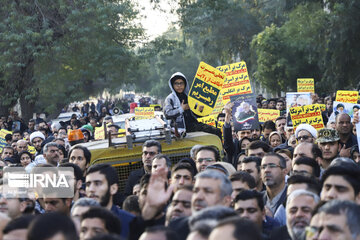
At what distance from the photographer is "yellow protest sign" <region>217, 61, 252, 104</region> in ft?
43.8

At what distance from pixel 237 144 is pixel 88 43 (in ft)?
54.8

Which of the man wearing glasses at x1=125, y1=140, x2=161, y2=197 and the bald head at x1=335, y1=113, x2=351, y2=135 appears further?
the bald head at x1=335, y1=113, x2=351, y2=135

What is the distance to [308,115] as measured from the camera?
499 inches

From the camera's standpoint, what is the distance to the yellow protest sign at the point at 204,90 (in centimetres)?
1139

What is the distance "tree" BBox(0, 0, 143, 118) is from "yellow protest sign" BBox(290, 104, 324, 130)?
588 inches

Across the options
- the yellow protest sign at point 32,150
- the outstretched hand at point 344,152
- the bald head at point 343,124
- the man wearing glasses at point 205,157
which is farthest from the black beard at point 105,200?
the yellow protest sign at point 32,150

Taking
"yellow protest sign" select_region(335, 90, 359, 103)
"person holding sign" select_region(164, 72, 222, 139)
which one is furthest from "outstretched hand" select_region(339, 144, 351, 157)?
"yellow protest sign" select_region(335, 90, 359, 103)

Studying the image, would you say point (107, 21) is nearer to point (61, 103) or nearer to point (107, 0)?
A: point (107, 0)

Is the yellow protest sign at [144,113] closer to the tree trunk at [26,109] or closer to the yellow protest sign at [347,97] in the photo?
the yellow protest sign at [347,97]

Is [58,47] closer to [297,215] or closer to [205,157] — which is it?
[205,157]

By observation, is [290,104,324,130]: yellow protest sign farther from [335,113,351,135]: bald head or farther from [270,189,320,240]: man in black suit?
[270,189,320,240]: man in black suit

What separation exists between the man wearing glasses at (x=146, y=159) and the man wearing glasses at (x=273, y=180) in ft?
5.17

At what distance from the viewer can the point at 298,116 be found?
12562 millimetres

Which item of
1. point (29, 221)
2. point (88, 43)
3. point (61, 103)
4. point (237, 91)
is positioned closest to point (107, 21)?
point (88, 43)
